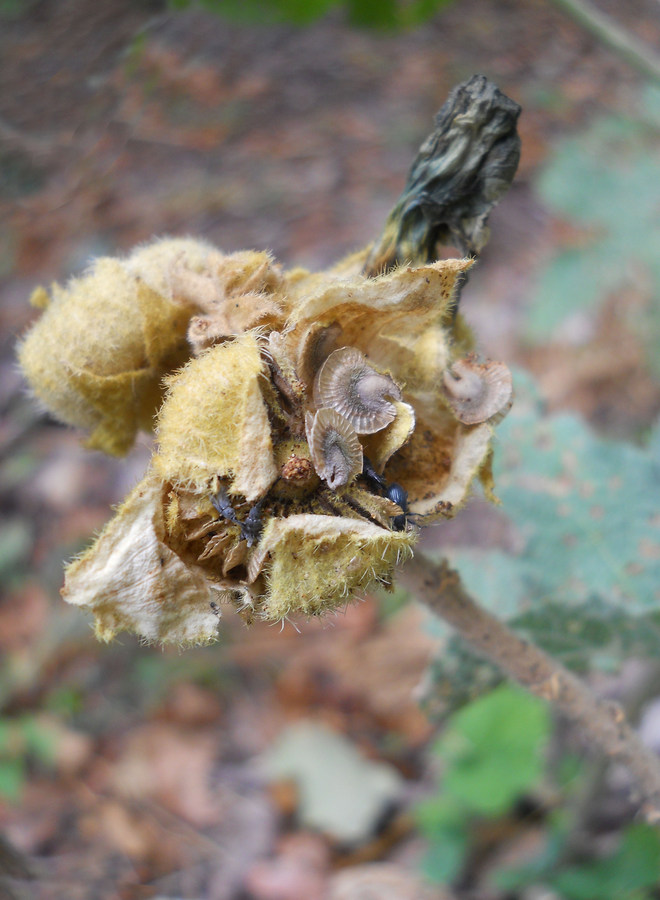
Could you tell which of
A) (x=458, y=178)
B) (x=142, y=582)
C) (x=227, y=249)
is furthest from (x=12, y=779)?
(x=227, y=249)

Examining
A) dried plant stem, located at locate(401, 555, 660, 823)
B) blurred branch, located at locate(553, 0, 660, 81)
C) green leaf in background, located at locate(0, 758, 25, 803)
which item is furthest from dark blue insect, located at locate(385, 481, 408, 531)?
green leaf in background, located at locate(0, 758, 25, 803)

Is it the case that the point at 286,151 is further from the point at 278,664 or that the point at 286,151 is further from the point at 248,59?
the point at 278,664

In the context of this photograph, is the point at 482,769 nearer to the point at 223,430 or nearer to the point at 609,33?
the point at 223,430

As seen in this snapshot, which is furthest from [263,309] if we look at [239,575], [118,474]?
[118,474]

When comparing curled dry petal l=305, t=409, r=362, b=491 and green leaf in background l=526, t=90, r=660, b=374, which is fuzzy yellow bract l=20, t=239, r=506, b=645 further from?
green leaf in background l=526, t=90, r=660, b=374

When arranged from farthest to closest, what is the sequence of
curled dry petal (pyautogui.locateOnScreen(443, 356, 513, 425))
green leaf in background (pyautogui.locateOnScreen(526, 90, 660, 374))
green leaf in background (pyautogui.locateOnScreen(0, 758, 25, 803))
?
green leaf in background (pyautogui.locateOnScreen(526, 90, 660, 374)) → green leaf in background (pyautogui.locateOnScreen(0, 758, 25, 803)) → curled dry petal (pyautogui.locateOnScreen(443, 356, 513, 425))

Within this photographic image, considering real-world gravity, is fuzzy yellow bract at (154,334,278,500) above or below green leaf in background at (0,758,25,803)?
above

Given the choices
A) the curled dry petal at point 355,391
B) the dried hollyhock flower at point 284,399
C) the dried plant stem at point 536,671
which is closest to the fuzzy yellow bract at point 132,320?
the dried hollyhock flower at point 284,399
